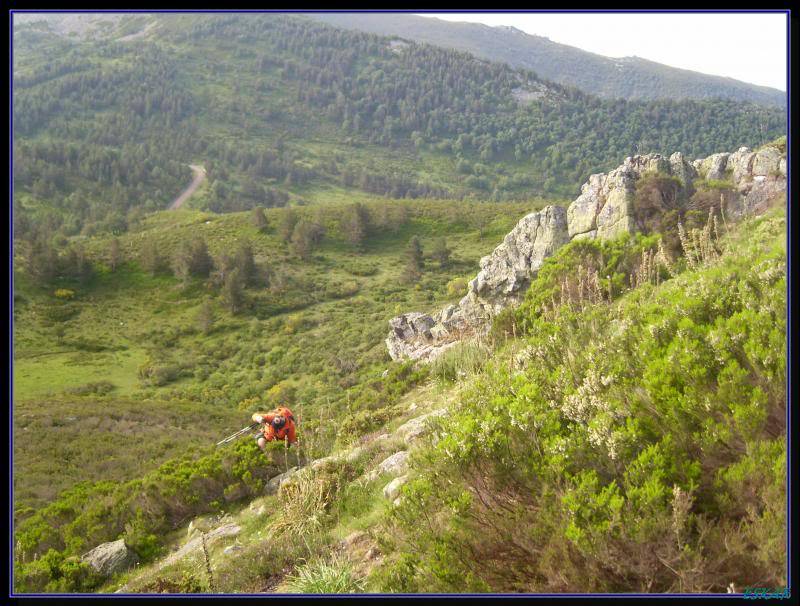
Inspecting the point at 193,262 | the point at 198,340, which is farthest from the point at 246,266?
the point at 198,340

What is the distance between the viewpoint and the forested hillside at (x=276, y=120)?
55094 mm

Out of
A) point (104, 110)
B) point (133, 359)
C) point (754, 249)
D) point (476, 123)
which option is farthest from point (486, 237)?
point (104, 110)

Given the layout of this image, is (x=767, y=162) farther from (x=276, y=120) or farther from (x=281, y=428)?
(x=276, y=120)

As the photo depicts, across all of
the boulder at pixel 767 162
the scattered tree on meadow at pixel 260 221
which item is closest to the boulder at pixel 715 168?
the boulder at pixel 767 162

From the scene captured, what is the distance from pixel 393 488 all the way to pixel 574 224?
484 inches

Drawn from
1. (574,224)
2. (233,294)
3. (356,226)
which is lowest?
(233,294)

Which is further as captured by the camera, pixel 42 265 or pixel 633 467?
pixel 42 265

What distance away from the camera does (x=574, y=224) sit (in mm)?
15008

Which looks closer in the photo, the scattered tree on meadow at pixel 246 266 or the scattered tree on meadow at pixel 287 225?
the scattered tree on meadow at pixel 246 266

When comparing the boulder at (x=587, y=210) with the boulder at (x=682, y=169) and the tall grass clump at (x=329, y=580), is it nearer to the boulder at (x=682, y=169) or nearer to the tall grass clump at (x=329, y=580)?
the boulder at (x=682, y=169)

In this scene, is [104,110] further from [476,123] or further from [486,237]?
[486,237]

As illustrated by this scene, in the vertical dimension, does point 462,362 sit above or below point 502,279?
below

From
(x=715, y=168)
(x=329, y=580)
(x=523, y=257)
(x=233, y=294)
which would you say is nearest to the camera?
(x=329, y=580)

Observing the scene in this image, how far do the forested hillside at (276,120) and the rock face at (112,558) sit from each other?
2066 centimetres
